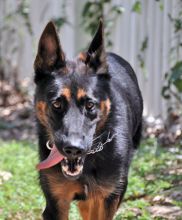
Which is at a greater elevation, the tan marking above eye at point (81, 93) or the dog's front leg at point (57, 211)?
the tan marking above eye at point (81, 93)

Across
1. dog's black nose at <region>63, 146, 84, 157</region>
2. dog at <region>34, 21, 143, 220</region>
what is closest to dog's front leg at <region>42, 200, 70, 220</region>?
dog at <region>34, 21, 143, 220</region>

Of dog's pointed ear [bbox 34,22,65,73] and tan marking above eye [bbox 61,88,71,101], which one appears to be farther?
dog's pointed ear [bbox 34,22,65,73]

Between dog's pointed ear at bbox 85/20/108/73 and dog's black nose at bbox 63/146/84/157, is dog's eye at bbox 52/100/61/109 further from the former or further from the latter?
dog's pointed ear at bbox 85/20/108/73

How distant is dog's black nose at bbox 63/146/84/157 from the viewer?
4105 mm

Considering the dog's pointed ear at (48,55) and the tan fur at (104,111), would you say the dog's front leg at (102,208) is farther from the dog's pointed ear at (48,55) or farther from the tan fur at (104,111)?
the dog's pointed ear at (48,55)

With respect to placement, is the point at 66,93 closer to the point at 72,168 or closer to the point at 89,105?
the point at 89,105

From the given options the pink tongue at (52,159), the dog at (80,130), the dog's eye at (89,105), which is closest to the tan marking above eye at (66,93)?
the dog at (80,130)

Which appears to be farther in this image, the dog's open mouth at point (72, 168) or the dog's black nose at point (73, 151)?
the dog's open mouth at point (72, 168)

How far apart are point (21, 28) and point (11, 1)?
719 mm

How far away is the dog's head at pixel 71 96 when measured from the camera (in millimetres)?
4215

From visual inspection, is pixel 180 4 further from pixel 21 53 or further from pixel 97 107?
pixel 21 53

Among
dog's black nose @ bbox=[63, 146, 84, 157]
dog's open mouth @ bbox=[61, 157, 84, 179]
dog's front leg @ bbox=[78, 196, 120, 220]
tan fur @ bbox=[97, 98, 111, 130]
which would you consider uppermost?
tan fur @ bbox=[97, 98, 111, 130]

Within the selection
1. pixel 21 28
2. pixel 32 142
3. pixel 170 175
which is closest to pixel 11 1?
pixel 21 28

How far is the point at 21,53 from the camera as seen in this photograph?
45.6 feet
